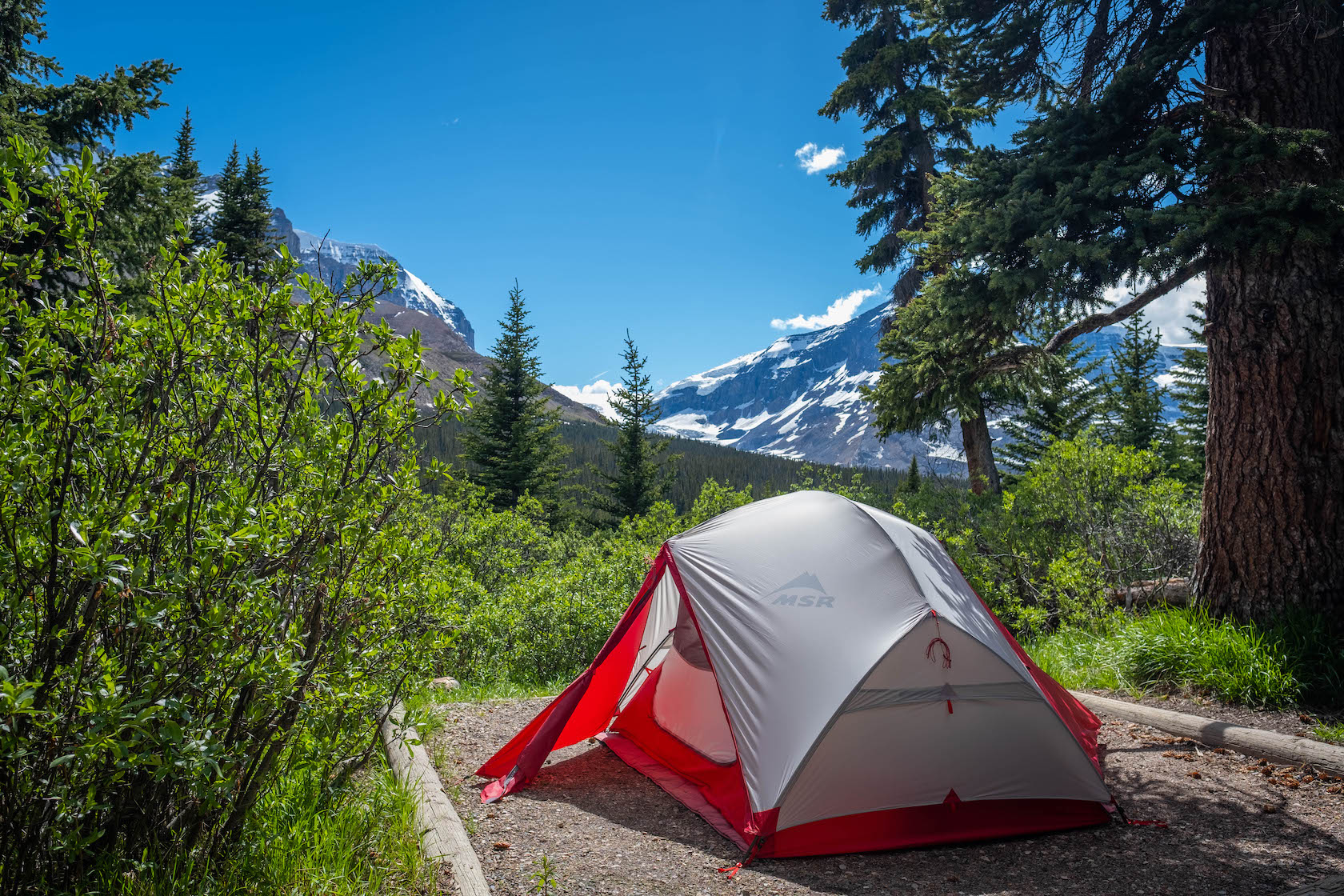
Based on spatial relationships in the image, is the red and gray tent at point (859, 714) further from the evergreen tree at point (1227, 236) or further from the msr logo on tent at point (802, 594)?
the evergreen tree at point (1227, 236)

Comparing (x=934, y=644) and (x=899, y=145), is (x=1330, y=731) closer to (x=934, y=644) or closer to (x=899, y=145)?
(x=934, y=644)

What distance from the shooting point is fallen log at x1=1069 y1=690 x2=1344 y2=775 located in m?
A: 4.58

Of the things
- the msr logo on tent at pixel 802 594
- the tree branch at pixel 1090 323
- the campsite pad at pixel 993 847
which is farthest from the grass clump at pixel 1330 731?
the msr logo on tent at pixel 802 594

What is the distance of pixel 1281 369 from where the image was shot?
229 inches

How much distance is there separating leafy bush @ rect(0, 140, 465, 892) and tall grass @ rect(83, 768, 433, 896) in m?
0.11

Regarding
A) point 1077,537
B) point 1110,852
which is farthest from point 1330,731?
point 1077,537

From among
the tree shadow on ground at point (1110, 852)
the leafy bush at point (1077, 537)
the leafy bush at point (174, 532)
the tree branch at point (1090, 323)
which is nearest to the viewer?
the leafy bush at point (174, 532)

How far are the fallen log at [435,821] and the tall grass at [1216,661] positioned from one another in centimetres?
587

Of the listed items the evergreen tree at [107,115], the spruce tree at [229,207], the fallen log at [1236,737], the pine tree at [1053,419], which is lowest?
the fallen log at [1236,737]

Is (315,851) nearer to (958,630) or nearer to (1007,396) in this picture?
(958,630)

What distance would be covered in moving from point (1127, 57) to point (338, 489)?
8263 mm

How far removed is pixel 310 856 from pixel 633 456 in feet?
77.2

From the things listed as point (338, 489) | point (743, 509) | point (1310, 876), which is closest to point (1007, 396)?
point (743, 509)

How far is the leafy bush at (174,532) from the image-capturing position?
226 centimetres
